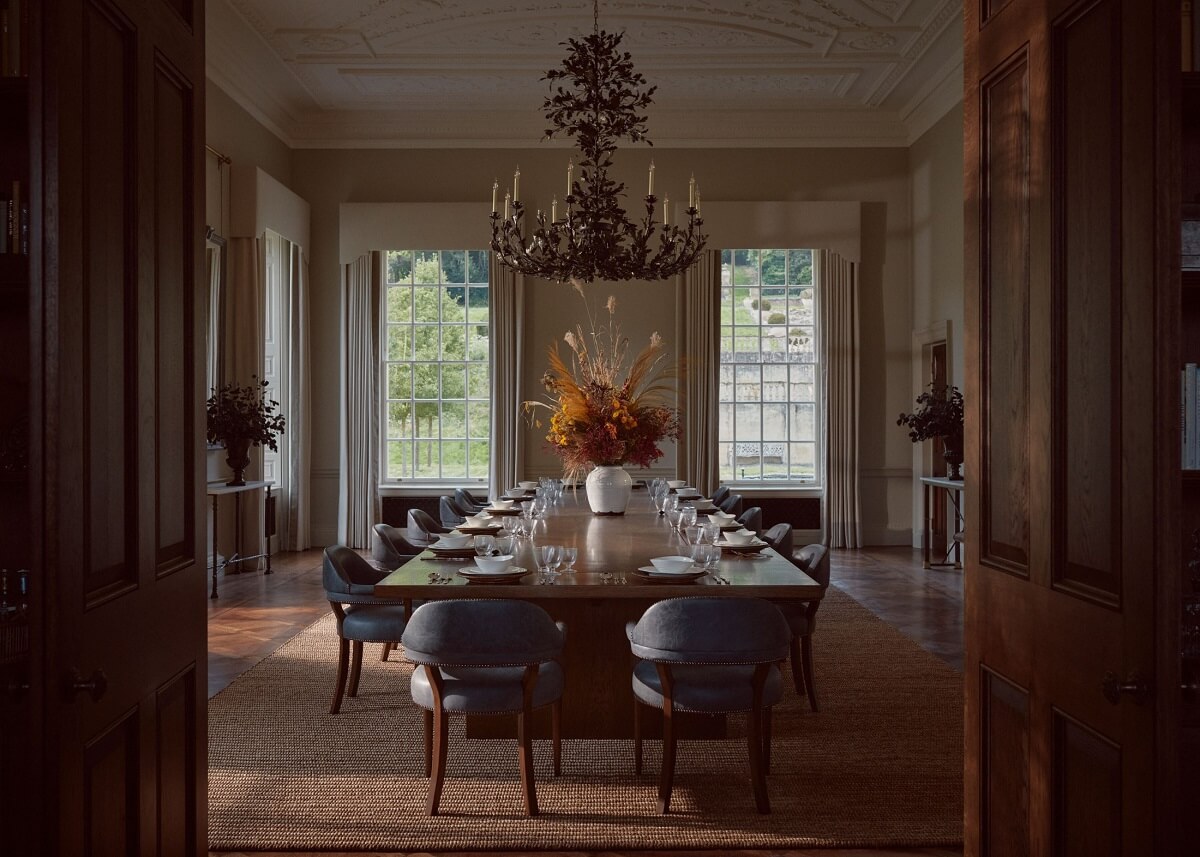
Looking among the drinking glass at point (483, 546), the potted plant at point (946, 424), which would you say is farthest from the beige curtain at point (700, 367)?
the drinking glass at point (483, 546)

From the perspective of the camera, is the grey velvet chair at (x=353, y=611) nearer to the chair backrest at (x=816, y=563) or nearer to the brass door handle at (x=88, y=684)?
the chair backrest at (x=816, y=563)

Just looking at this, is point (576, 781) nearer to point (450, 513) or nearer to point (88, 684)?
point (88, 684)

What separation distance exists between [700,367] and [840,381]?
4.72 feet

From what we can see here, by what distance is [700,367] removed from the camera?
10703mm

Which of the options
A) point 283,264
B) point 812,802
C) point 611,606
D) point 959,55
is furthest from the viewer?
point 283,264

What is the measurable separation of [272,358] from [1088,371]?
30.4ft

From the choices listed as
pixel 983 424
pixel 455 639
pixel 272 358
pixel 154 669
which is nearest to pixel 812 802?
pixel 455 639

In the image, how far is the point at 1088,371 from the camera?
2.09 metres

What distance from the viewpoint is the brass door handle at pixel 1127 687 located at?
186 cm

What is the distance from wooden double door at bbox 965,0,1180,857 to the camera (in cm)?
184

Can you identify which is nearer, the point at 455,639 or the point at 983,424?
the point at 983,424

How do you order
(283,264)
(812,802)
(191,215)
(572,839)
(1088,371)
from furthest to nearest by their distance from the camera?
(283,264) → (812,802) → (572,839) → (191,215) → (1088,371)

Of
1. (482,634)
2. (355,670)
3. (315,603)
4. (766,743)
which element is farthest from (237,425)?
(766,743)

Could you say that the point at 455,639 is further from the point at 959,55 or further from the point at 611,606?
the point at 959,55
